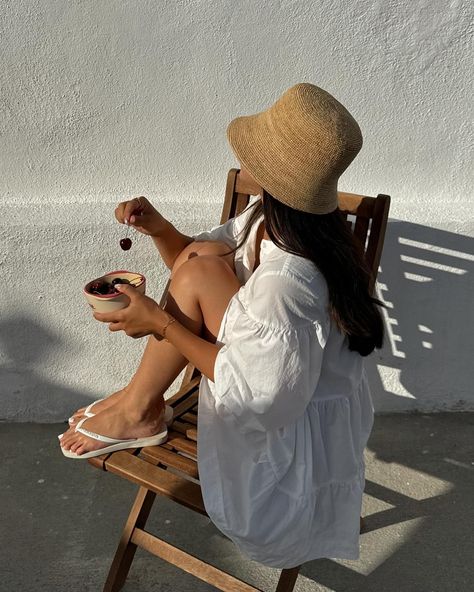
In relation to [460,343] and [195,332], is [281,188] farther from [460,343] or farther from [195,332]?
[460,343]

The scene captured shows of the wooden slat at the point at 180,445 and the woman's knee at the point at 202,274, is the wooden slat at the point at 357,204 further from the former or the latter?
the wooden slat at the point at 180,445

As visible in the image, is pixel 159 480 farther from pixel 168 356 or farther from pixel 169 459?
pixel 168 356

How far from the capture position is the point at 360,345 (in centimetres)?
153

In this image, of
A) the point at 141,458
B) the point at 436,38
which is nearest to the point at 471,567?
the point at 141,458

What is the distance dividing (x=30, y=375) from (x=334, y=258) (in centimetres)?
158

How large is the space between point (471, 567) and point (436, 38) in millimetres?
1771

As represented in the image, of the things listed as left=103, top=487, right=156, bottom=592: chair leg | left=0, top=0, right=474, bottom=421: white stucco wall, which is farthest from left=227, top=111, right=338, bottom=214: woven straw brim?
left=103, top=487, right=156, bottom=592: chair leg

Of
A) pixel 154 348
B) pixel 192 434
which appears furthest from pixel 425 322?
pixel 154 348

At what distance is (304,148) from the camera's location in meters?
1.39

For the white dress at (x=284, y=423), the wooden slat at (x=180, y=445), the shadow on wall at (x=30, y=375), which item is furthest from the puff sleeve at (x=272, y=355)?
the shadow on wall at (x=30, y=375)

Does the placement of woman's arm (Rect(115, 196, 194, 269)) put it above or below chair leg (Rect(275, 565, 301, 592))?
above

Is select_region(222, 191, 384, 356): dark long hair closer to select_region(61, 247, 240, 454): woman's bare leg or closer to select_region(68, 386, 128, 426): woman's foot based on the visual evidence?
select_region(61, 247, 240, 454): woman's bare leg

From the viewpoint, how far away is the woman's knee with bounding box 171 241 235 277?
1881 millimetres

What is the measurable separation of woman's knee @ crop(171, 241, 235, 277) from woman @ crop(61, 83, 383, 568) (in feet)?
0.23
